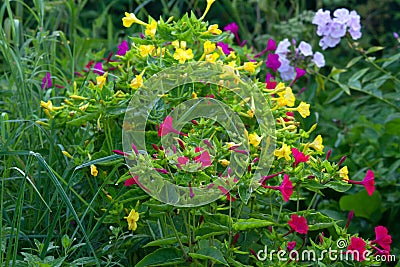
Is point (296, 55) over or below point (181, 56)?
below

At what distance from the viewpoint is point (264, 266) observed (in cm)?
148

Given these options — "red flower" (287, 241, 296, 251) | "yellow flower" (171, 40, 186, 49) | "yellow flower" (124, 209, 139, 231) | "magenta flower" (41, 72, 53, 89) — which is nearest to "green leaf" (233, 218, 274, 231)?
"red flower" (287, 241, 296, 251)

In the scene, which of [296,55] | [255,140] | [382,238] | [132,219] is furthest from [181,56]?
[296,55]

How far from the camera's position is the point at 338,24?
7.90 feet

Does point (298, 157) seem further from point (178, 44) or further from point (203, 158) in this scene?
point (178, 44)

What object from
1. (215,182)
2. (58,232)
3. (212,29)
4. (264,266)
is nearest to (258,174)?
(215,182)

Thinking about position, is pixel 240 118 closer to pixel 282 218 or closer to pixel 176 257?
pixel 282 218

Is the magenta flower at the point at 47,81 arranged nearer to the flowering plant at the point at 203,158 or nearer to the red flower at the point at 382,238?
the flowering plant at the point at 203,158

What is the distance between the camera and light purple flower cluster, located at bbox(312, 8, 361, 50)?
240 centimetres

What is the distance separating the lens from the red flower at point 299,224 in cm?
145

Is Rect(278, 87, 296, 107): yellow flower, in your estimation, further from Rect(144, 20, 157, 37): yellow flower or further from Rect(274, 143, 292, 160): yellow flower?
Rect(144, 20, 157, 37): yellow flower

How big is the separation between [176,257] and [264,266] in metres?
0.20

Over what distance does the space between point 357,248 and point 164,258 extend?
1.36 feet

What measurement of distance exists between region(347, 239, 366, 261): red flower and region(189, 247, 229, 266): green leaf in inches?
10.9
